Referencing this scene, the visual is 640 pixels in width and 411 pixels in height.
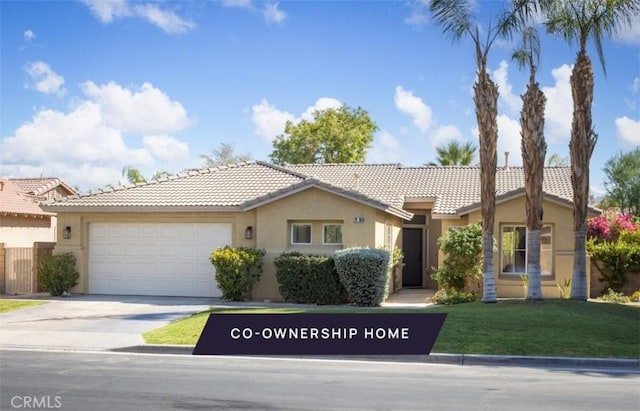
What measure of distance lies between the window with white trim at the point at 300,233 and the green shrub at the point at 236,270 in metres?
1.36

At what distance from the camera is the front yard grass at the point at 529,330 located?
12.8 meters

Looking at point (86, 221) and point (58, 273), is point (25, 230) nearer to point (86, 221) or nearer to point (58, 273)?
point (86, 221)

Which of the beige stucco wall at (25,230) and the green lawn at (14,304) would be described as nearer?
the green lawn at (14,304)

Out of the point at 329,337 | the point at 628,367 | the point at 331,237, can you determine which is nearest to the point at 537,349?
the point at 628,367

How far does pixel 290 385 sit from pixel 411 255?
56.9 feet

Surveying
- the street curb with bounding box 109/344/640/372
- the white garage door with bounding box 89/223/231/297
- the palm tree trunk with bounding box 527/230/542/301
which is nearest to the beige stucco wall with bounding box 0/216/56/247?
the white garage door with bounding box 89/223/231/297

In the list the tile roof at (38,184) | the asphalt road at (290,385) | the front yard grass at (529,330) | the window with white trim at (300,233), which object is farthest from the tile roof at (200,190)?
the tile roof at (38,184)

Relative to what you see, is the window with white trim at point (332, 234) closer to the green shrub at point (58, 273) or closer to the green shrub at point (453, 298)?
the green shrub at point (453, 298)

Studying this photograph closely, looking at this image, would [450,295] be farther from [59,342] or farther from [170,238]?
[59,342]

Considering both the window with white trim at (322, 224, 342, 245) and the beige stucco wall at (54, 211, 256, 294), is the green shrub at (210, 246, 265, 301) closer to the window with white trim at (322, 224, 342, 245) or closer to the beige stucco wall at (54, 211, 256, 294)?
the beige stucco wall at (54, 211, 256, 294)

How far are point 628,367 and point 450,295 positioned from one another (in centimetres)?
870

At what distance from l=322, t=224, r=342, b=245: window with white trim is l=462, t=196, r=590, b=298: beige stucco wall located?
4.88m

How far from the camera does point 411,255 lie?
2705cm

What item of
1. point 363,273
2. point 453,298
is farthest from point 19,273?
point 453,298
